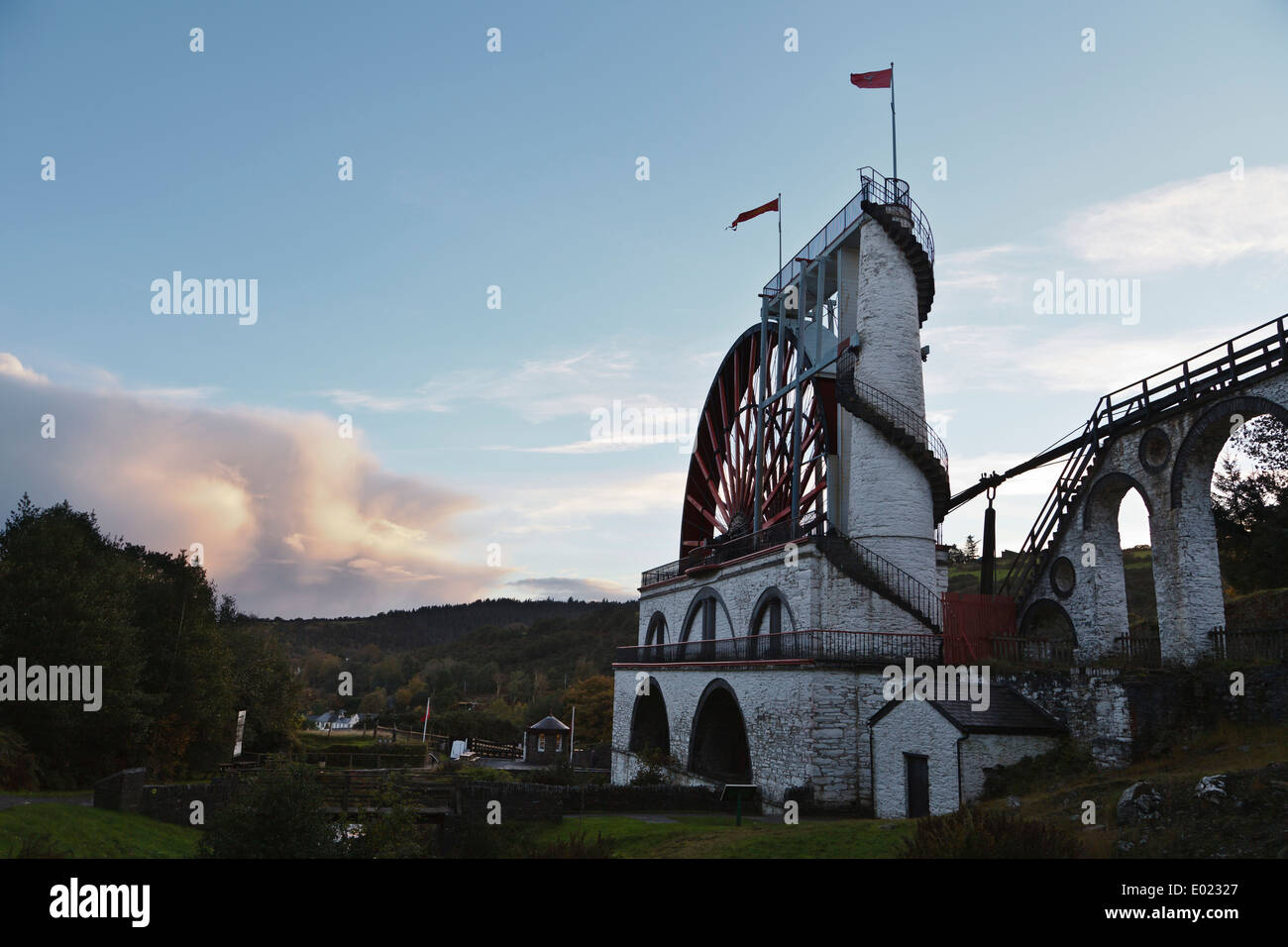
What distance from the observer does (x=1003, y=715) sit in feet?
53.9

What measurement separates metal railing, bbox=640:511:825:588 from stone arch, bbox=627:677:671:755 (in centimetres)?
514

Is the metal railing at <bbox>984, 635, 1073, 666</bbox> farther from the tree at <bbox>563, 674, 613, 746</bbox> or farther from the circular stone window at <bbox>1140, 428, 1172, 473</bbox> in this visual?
the tree at <bbox>563, 674, 613, 746</bbox>

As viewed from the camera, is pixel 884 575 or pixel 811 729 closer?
pixel 811 729

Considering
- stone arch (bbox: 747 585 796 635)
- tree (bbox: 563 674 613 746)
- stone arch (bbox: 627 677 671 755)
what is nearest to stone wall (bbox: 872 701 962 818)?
stone arch (bbox: 747 585 796 635)

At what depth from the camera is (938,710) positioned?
16.5 metres

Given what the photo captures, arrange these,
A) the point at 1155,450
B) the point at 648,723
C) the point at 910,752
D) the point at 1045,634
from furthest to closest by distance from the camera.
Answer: the point at 648,723 < the point at 1045,634 < the point at 1155,450 < the point at 910,752

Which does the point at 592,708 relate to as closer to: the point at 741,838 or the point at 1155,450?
the point at 1155,450

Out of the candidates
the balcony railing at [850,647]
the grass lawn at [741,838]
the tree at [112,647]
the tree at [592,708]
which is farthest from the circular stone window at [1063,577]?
the tree at [592,708]

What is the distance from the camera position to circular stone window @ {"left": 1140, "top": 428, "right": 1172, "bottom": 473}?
19139 mm

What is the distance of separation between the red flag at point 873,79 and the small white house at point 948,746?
19528 mm

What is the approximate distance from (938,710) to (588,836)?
24.6ft

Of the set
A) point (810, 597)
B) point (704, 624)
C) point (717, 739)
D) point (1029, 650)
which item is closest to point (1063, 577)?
point (1029, 650)

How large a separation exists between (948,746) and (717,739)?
13.2m
